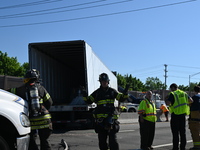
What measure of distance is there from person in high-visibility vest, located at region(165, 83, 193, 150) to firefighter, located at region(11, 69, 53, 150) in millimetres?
→ 3488

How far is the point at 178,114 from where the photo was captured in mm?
7527

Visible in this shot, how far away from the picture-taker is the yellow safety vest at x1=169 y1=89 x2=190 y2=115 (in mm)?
7539

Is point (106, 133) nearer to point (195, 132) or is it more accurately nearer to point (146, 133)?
point (146, 133)

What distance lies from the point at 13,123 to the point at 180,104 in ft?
15.0

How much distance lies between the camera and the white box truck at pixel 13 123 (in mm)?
4457

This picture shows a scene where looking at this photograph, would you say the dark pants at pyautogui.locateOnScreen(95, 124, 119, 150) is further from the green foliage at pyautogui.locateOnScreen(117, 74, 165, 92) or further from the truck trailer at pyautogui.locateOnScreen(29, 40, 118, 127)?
the green foliage at pyautogui.locateOnScreen(117, 74, 165, 92)

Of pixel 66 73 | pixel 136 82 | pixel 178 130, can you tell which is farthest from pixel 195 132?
pixel 136 82

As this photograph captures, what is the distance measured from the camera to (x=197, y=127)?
7801 millimetres

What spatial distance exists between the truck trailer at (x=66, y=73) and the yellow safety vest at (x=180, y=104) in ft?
17.7

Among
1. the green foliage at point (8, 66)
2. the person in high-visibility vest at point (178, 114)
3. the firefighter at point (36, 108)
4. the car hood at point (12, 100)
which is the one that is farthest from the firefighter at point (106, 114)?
the green foliage at point (8, 66)

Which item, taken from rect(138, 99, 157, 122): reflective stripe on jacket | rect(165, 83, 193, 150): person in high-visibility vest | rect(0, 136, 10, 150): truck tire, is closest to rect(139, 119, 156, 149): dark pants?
rect(138, 99, 157, 122): reflective stripe on jacket

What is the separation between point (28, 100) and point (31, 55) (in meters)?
8.42

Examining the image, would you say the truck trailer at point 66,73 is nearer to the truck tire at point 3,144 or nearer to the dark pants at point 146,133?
the dark pants at point 146,133

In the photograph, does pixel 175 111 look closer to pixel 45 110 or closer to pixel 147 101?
pixel 147 101
